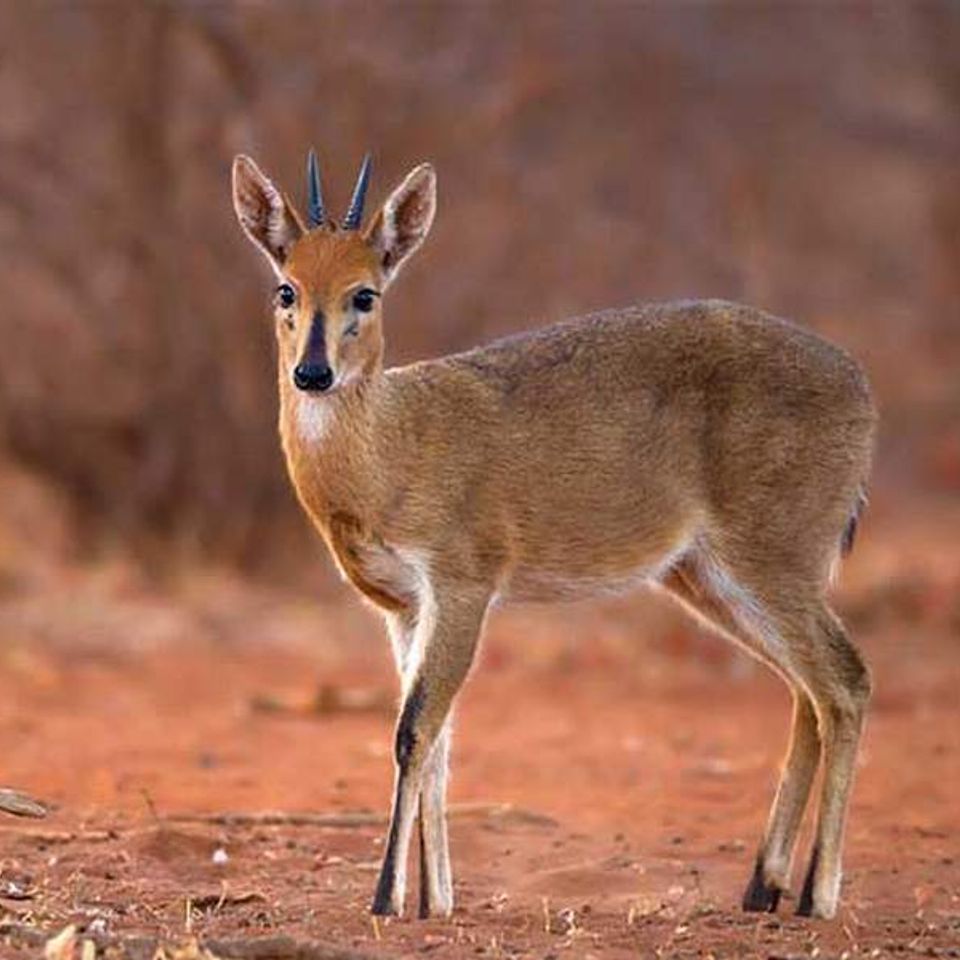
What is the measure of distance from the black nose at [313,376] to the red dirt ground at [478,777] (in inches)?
68.8

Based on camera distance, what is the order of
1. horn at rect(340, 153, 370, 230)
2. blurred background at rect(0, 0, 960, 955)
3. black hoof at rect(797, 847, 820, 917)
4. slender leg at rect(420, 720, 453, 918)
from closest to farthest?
1. horn at rect(340, 153, 370, 230)
2. slender leg at rect(420, 720, 453, 918)
3. black hoof at rect(797, 847, 820, 917)
4. blurred background at rect(0, 0, 960, 955)

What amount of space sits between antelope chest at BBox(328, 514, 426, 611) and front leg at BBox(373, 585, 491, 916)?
0.10 meters

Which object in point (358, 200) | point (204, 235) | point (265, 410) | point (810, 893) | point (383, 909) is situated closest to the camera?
point (383, 909)

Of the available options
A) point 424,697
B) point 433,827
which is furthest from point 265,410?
point 424,697

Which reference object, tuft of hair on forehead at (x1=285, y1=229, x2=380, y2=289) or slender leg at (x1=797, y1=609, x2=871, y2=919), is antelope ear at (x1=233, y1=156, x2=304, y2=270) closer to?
tuft of hair on forehead at (x1=285, y1=229, x2=380, y2=289)

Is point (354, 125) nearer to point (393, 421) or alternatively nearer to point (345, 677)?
point (345, 677)

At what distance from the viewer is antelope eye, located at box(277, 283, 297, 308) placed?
9.03m

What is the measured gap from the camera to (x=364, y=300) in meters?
9.07

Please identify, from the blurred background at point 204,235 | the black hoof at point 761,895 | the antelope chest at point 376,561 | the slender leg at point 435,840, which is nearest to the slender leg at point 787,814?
the black hoof at point 761,895

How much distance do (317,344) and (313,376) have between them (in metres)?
0.14

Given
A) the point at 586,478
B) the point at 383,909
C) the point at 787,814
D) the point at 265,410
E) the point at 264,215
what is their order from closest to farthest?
the point at 383,909
the point at 264,215
the point at 787,814
the point at 586,478
the point at 265,410

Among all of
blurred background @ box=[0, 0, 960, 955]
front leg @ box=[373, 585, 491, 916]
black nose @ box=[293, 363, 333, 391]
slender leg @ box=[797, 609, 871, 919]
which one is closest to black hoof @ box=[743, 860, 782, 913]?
slender leg @ box=[797, 609, 871, 919]

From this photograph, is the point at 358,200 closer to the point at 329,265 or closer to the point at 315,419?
the point at 329,265

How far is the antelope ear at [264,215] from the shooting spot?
9227 mm
